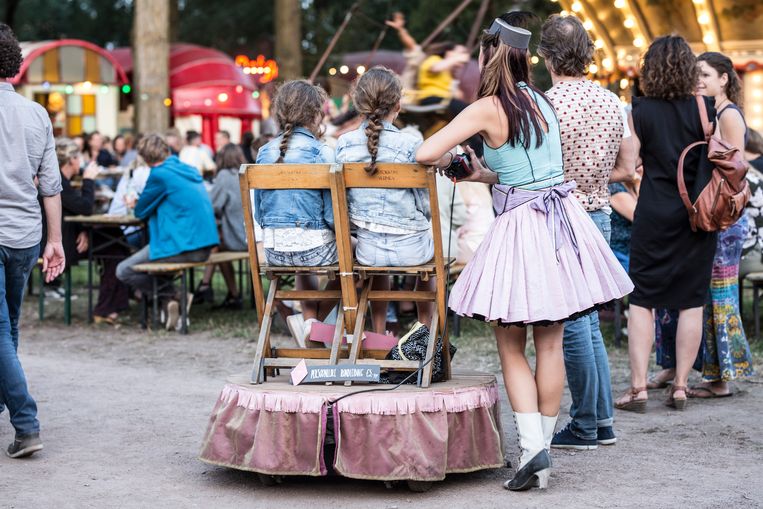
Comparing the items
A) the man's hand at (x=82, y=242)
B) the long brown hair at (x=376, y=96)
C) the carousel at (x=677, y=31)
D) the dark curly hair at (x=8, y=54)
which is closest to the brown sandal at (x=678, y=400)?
the long brown hair at (x=376, y=96)

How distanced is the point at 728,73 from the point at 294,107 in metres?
2.76

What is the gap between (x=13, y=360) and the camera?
212 inches

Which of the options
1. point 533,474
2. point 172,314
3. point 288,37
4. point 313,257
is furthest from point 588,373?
point 288,37

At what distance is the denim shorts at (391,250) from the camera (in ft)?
16.5

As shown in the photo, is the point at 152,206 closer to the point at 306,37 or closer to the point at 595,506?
the point at 595,506

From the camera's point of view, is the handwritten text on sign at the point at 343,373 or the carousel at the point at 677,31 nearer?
the handwritten text on sign at the point at 343,373

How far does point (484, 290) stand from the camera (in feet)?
15.2

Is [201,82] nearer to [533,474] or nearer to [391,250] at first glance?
[391,250]

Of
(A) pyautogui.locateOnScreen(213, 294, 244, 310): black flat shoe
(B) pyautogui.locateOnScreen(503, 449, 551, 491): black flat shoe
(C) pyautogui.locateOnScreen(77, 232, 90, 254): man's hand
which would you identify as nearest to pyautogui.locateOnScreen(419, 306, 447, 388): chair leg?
(B) pyautogui.locateOnScreen(503, 449, 551, 491): black flat shoe

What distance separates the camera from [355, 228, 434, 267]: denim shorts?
5035mm

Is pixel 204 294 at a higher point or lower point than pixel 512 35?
Result: lower

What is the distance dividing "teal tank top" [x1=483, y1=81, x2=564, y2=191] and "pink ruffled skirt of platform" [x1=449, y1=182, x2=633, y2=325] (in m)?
0.04

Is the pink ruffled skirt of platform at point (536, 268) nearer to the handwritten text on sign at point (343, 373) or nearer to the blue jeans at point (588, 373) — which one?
the handwritten text on sign at point (343, 373)

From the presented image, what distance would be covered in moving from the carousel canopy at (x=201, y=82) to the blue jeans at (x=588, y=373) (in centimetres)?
2506
